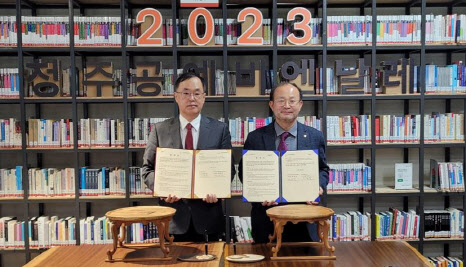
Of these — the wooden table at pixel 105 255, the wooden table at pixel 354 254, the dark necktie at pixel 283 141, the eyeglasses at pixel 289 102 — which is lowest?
the wooden table at pixel 354 254

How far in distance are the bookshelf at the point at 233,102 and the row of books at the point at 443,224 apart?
0.07m

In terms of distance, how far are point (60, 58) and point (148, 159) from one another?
2.20 metres

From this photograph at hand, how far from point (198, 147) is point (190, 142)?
0.08 m

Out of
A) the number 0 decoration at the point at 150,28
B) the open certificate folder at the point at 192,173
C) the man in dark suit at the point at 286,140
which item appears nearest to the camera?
the open certificate folder at the point at 192,173

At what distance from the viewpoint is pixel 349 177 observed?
13.1 ft

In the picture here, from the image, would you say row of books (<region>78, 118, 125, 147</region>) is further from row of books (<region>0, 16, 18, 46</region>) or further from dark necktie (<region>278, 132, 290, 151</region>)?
dark necktie (<region>278, 132, 290, 151</region>)

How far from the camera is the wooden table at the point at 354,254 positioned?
6.72ft

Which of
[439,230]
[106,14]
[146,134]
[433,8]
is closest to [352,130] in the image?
[439,230]

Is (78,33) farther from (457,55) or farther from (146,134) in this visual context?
(457,55)

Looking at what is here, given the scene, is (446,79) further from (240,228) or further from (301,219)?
(301,219)

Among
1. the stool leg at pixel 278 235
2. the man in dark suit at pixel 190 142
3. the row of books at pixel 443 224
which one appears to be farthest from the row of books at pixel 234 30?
the stool leg at pixel 278 235

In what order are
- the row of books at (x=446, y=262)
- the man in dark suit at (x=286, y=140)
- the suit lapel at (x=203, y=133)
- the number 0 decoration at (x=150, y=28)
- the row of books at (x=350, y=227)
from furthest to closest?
the row of books at (x=446, y=262)
the row of books at (x=350, y=227)
the number 0 decoration at (x=150, y=28)
the suit lapel at (x=203, y=133)
the man in dark suit at (x=286, y=140)

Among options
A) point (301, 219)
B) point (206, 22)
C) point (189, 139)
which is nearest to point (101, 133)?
point (206, 22)

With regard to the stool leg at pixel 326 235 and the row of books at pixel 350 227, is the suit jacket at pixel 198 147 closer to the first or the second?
the stool leg at pixel 326 235
